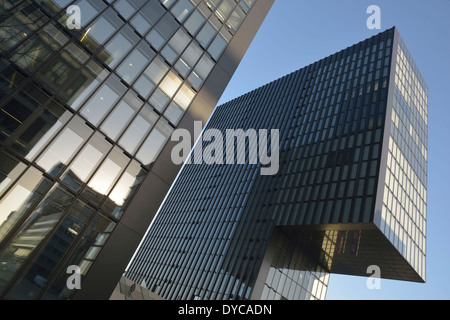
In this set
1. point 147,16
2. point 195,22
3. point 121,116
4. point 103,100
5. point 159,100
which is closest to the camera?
point 103,100

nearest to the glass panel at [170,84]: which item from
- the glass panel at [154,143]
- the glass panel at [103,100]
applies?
the glass panel at [154,143]

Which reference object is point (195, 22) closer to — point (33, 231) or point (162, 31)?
point (162, 31)

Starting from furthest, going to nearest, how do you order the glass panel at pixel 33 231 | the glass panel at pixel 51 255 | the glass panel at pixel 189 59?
the glass panel at pixel 189 59
the glass panel at pixel 51 255
the glass panel at pixel 33 231

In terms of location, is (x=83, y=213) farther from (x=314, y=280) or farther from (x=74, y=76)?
(x=314, y=280)

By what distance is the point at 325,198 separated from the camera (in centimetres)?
3838

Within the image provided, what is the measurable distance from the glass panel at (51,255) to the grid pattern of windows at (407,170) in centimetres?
2990

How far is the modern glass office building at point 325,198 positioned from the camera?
36.9 meters

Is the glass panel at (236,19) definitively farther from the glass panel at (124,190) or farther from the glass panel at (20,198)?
the glass panel at (20,198)

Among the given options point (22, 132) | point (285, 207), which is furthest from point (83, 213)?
point (285, 207)

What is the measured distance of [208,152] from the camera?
255 ft

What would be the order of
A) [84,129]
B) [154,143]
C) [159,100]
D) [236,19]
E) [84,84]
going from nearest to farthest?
[84,129] < [84,84] < [154,143] < [159,100] < [236,19]

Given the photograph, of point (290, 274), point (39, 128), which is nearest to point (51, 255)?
point (39, 128)

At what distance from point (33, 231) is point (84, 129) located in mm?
4835

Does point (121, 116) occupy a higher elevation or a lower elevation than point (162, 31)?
lower
